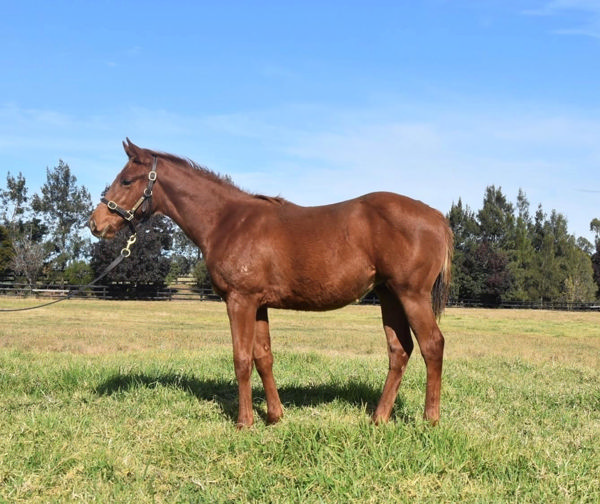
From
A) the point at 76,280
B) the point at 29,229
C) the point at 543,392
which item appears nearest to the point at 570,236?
the point at 76,280

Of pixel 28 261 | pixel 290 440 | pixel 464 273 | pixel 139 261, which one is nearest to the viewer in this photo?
pixel 290 440

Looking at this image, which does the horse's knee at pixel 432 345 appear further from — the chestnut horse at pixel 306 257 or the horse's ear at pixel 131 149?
the horse's ear at pixel 131 149

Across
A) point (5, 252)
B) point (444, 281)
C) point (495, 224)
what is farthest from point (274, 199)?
point (495, 224)

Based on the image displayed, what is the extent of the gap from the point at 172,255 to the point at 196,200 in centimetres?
5594

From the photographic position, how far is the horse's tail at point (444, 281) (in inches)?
210

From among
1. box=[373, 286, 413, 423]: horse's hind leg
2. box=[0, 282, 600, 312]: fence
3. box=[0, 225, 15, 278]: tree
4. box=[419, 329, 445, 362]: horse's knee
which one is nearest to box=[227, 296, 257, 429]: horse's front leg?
box=[373, 286, 413, 423]: horse's hind leg

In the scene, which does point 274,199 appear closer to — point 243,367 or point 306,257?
point 306,257

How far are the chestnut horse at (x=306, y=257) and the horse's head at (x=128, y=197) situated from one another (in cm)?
1

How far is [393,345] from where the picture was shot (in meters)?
5.58

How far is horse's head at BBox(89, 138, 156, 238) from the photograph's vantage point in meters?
5.90

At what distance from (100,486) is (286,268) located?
2.47 meters

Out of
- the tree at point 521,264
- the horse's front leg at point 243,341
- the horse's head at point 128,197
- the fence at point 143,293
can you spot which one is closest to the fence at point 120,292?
the fence at point 143,293

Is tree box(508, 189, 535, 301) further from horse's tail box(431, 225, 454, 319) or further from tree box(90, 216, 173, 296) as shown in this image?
horse's tail box(431, 225, 454, 319)

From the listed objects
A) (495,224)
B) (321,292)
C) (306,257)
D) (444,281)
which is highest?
(495,224)
